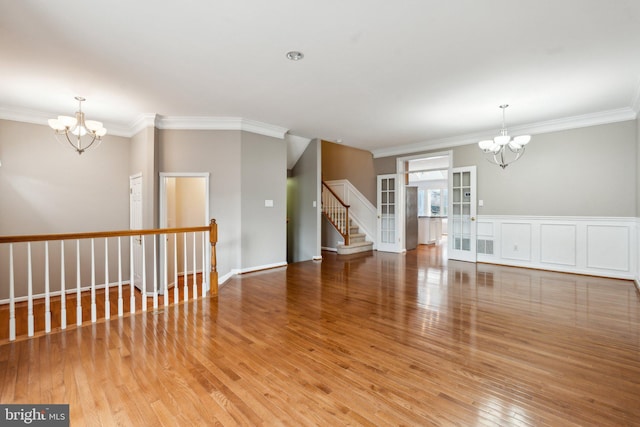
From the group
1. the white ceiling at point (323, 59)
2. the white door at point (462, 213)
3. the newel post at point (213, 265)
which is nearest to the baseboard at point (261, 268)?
the newel post at point (213, 265)

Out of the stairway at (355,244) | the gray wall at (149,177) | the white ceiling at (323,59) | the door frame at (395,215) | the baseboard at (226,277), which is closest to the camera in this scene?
the white ceiling at (323,59)

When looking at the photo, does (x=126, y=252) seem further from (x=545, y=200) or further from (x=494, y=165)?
(x=545, y=200)

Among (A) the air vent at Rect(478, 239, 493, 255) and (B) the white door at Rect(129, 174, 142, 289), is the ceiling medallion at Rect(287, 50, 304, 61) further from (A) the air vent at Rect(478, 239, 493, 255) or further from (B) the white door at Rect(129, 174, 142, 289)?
(A) the air vent at Rect(478, 239, 493, 255)

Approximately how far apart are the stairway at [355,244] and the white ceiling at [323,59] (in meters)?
3.66

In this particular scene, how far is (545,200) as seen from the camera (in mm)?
5801

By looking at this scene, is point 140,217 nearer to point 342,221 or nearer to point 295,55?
point 295,55

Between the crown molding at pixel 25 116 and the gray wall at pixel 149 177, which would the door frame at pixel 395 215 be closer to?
the gray wall at pixel 149 177

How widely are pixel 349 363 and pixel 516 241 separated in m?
5.39

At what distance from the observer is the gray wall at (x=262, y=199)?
5.58 meters

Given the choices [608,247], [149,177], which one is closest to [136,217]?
[149,177]

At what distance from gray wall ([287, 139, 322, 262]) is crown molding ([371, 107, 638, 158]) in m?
2.50

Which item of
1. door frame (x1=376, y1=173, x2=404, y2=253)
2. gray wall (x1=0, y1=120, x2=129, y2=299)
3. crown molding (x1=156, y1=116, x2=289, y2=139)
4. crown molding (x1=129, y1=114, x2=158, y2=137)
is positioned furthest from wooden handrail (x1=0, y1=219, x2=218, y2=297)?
door frame (x1=376, y1=173, x2=404, y2=253)

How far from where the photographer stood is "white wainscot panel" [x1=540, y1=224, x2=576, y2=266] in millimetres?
5543

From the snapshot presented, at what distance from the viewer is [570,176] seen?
5535 mm
